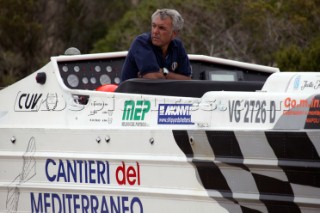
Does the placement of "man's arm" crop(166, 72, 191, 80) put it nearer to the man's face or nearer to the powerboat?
the man's face

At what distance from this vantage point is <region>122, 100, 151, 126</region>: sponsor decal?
27.8 feet

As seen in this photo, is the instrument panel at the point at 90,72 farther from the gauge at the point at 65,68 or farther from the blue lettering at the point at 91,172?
the blue lettering at the point at 91,172

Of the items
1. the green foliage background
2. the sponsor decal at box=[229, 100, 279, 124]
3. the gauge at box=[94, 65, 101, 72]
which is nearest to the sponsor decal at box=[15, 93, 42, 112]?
the gauge at box=[94, 65, 101, 72]

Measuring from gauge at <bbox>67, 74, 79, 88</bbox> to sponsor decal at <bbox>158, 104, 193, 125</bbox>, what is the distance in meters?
1.80

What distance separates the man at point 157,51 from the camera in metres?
9.15

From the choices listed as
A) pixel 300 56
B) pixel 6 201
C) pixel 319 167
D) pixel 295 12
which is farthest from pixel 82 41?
pixel 319 167

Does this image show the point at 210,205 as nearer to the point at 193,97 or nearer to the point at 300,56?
the point at 193,97

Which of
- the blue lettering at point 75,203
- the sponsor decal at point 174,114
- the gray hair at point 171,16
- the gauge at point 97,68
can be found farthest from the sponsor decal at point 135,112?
the gauge at point 97,68

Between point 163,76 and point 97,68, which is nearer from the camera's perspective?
point 163,76

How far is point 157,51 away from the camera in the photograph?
9.34 meters

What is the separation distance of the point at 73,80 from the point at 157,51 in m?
1.04

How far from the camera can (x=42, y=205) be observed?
9195mm

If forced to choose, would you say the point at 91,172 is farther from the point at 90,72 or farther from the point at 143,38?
the point at 90,72

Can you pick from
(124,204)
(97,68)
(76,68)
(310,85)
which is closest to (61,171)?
(124,204)
